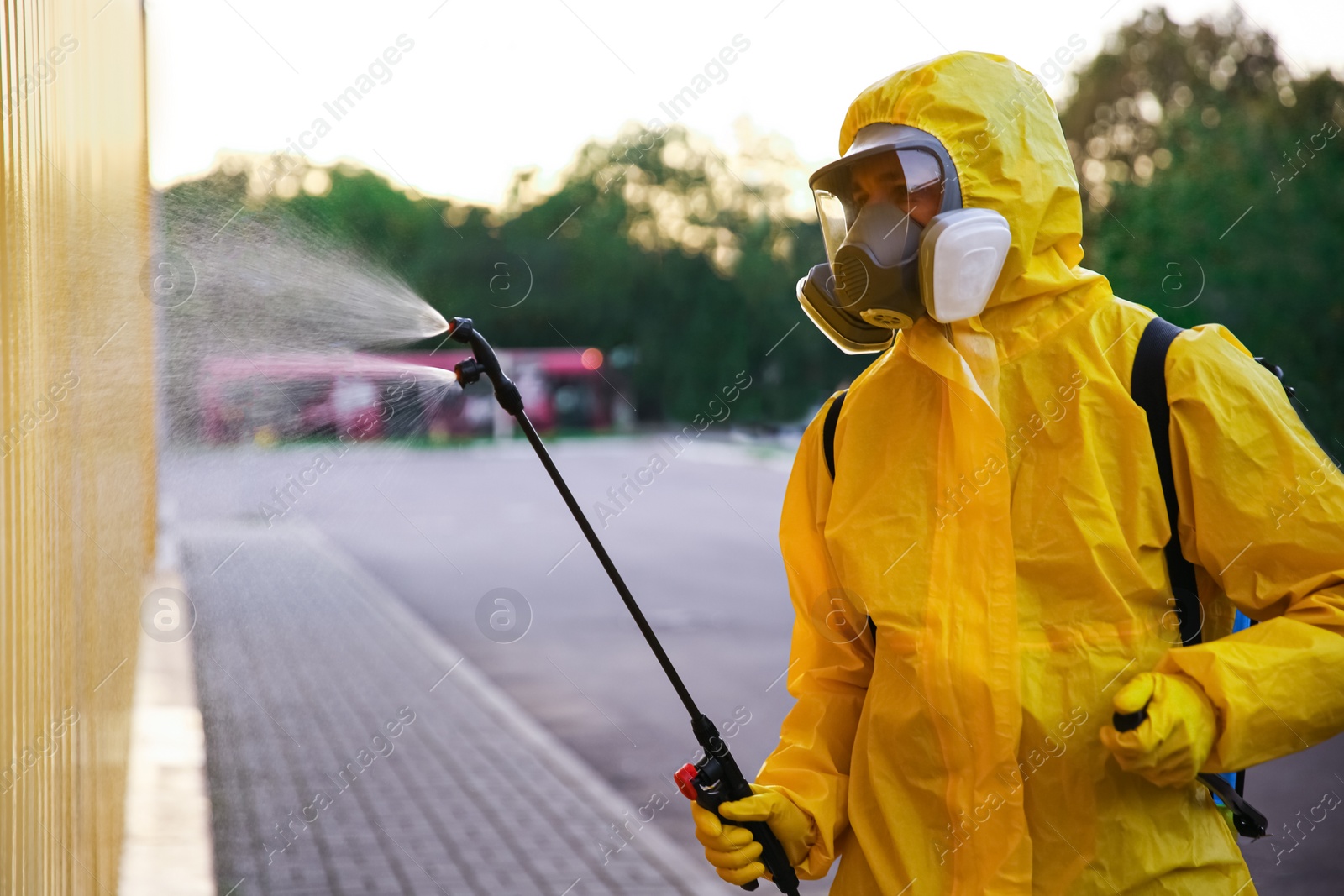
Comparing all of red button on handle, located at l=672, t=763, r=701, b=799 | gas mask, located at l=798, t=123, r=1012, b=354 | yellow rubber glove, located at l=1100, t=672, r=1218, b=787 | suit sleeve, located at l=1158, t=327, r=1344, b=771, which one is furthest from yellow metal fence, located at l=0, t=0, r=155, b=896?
suit sleeve, located at l=1158, t=327, r=1344, b=771

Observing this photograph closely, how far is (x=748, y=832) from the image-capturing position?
2.10 m

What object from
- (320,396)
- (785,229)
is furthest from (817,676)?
(785,229)

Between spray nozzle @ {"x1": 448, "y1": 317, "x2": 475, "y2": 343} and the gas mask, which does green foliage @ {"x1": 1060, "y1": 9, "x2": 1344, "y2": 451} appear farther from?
spray nozzle @ {"x1": 448, "y1": 317, "x2": 475, "y2": 343}

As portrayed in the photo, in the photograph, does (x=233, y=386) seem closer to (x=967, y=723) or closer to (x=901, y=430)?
(x=901, y=430)

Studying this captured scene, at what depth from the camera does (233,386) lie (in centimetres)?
336

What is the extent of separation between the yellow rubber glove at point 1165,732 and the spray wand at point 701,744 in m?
0.61

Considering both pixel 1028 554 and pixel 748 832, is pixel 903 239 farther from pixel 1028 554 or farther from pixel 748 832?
pixel 748 832

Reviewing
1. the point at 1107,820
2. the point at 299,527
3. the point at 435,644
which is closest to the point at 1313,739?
the point at 1107,820

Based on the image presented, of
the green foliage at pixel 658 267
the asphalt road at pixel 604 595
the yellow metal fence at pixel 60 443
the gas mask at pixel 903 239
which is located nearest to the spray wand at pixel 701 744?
the gas mask at pixel 903 239

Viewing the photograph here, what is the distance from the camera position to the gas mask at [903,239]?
1.91m

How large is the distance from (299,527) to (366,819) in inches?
653

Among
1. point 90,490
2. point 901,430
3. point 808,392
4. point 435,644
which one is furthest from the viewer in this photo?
point 808,392

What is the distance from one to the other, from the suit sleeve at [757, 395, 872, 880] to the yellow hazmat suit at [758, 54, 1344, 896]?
0.02 m

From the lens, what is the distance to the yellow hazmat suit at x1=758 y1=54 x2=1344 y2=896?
179 cm
